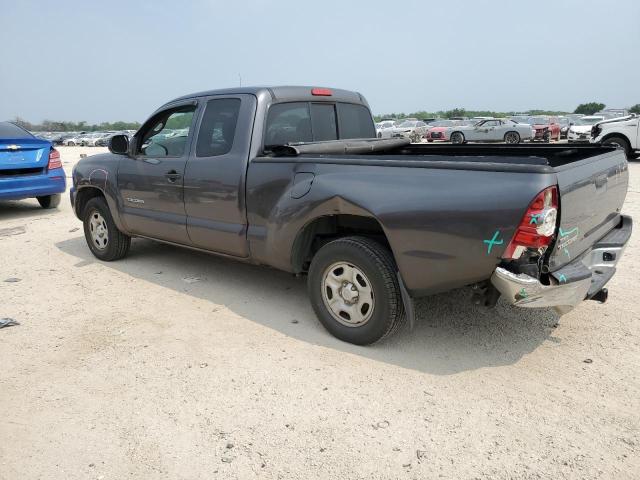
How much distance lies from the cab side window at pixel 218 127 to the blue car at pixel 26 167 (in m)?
5.27

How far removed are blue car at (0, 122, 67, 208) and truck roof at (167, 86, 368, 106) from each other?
4.75 metres

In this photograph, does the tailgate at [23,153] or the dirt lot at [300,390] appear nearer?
the dirt lot at [300,390]

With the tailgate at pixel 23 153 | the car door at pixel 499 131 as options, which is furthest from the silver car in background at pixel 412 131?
the tailgate at pixel 23 153

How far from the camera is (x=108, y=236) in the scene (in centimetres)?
583

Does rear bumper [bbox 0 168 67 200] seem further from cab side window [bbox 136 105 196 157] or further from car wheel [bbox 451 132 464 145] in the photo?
car wheel [bbox 451 132 464 145]

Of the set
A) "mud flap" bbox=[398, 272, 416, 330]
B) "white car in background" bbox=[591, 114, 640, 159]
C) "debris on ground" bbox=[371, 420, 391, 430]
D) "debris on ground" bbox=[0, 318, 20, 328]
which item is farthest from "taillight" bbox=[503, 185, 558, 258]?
"white car in background" bbox=[591, 114, 640, 159]

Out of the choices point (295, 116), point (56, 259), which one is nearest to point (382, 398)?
point (295, 116)

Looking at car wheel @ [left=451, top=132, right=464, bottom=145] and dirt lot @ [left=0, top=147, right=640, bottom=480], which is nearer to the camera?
dirt lot @ [left=0, top=147, right=640, bottom=480]

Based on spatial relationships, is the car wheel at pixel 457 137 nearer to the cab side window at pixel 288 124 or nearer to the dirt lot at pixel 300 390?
the dirt lot at pixel 300 390

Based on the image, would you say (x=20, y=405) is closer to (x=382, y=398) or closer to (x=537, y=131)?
(x=382, y=398)

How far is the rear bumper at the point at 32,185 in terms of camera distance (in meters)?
8.11

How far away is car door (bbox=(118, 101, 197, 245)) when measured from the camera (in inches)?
188

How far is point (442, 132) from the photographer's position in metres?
27.9

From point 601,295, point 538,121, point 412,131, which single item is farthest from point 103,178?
point 412,131
